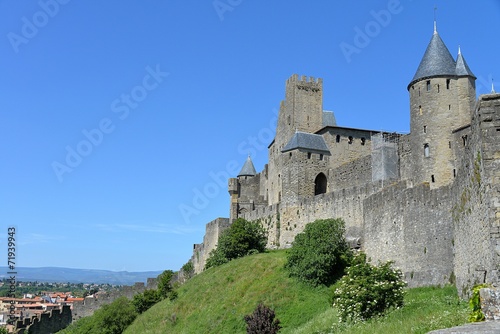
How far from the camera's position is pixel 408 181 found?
128 feet

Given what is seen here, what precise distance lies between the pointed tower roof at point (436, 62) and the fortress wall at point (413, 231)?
743cm

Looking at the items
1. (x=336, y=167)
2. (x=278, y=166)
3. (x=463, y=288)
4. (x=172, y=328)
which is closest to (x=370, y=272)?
(x=463, y=288)

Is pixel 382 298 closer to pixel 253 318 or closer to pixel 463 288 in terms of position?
pixel 463 288

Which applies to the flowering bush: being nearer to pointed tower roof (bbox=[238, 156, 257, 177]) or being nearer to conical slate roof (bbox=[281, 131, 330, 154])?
conical slate roof (bbox=[281, 131, 330, 154])

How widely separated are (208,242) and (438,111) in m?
30.1

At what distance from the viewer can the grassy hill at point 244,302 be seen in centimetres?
2772

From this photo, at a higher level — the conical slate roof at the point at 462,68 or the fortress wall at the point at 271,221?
the conical slate roof at the point at 462,68

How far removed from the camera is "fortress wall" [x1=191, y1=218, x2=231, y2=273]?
2304 inches

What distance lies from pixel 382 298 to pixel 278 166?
127ft

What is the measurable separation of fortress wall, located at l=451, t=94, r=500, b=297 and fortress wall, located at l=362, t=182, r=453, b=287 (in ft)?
30.4

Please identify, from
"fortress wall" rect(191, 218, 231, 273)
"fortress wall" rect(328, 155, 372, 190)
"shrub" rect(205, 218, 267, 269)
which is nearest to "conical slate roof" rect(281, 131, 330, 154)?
"fortress wall" rect(328, 155, 372, 190)

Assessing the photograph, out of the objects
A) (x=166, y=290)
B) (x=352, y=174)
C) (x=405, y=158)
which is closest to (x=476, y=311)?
(x=405, y=158)

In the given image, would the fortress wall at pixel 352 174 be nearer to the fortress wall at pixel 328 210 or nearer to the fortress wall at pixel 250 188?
the fortress wall at pixel 328 210

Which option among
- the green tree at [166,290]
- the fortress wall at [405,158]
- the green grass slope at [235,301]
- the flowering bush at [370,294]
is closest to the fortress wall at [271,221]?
the green grass slope at [235,301]
